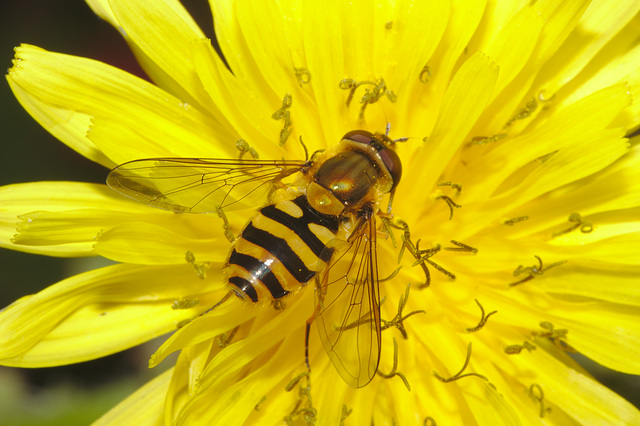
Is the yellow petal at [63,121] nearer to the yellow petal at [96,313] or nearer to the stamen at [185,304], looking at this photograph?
the yellow petal at [96,313]

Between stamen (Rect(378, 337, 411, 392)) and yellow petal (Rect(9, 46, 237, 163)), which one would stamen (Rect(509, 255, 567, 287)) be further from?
yellow petal (Rect(9, 46, 237, 163))

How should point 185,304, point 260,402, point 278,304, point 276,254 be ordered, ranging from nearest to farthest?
point 276,254 < point 278,304 < point 260,402 < point 185,304

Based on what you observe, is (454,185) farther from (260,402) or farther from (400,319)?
(260,402)

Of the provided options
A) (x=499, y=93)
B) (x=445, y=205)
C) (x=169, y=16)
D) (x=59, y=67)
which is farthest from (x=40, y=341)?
(x=499, y=93)

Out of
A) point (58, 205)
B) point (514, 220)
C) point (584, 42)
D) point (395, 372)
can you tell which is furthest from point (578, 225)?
point (58, 205)

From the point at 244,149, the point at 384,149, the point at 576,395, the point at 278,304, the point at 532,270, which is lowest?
the point at 576,395

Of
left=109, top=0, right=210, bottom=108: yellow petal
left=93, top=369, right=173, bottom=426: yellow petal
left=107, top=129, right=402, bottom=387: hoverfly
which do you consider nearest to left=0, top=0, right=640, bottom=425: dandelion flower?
left=109, top=0, right=210, bottom=108: yellow petal
